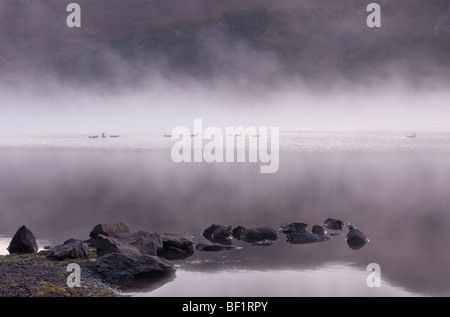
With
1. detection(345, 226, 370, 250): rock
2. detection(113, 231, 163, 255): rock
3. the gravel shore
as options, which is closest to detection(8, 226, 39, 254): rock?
the gravel shore

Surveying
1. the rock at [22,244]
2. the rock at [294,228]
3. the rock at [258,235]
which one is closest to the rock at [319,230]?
the rock at [294,228]

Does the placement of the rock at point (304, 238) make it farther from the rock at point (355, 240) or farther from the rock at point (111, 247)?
the rock at point (111, 247)

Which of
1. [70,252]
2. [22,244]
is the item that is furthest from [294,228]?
[22,244]

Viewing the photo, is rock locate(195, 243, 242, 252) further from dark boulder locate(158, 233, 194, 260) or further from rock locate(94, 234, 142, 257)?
rock locate(94, 234, 142, 257)

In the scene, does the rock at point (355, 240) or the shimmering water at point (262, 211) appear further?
the rock at point (355, 240)

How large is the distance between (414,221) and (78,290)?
24.6m

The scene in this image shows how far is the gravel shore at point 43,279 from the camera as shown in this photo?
19.3 metres

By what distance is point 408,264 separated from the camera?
26.0 meters

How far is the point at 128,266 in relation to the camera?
22766mm

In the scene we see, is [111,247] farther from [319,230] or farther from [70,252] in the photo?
[319,230]

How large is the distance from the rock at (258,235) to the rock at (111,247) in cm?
677

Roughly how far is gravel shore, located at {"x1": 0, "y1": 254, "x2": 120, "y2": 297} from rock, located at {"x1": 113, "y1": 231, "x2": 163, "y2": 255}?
2.54m

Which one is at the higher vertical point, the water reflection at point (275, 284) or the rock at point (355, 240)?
the rock at point (355, 240)
